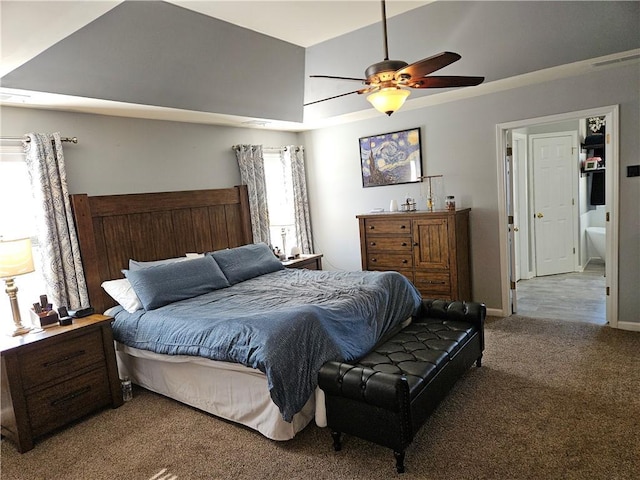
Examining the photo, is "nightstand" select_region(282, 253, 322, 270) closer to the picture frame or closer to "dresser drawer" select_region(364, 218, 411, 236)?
"dresser drawer" select_region(364, 218, 411, 236)

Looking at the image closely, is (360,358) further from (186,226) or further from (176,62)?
(176,62)

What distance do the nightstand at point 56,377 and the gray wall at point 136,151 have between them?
52.8 inches

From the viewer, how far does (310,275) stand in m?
4.05

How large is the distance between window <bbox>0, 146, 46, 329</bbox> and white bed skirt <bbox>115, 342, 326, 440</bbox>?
821 millimetres

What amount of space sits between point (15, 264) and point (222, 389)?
1652 millimetres

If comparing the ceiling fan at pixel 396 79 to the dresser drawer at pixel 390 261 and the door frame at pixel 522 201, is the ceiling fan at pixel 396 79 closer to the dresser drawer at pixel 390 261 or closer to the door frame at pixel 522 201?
the dresser drawer at pixel 390 261

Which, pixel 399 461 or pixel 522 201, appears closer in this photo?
pixel 399 461

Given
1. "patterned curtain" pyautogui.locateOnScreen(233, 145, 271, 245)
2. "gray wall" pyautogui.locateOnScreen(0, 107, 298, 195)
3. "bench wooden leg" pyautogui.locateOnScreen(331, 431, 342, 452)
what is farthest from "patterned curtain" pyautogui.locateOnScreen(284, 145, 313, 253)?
"bench wooden leg" pyautogui.locateOnScreen(331, 431, 342, 452)

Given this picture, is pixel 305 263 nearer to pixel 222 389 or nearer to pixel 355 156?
pixel 355 156

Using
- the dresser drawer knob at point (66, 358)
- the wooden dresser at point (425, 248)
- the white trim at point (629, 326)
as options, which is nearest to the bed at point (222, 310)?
the dresser drawer knob at point (66, 358)

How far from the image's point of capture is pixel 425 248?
453cm

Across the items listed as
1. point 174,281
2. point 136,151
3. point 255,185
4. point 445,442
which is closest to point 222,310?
point 174,281

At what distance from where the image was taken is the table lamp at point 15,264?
2.77 meters

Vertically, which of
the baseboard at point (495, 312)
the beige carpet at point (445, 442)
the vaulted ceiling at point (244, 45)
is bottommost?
the beige carpet at point (445, 442)
